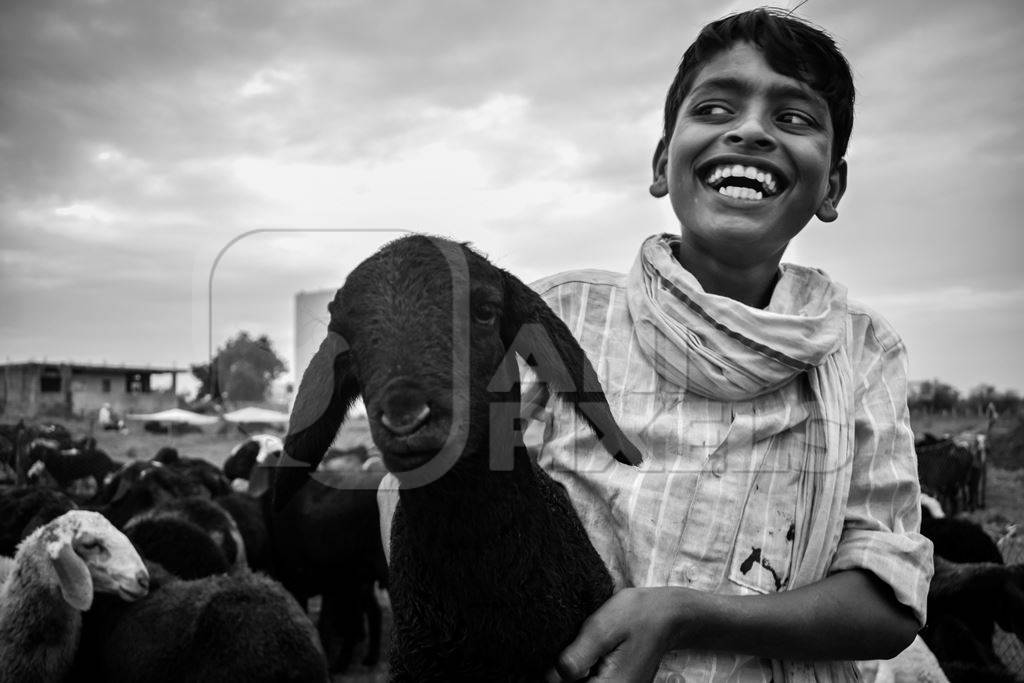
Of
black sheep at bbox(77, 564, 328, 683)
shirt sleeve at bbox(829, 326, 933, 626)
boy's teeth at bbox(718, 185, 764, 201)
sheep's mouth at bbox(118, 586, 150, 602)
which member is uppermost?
boy's teeth at bbox(718, 185, 764, 201)

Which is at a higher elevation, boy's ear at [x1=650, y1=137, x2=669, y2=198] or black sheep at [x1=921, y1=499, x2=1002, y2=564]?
boy's ear at [x1=650, y1=137, x2=669, y2=198]

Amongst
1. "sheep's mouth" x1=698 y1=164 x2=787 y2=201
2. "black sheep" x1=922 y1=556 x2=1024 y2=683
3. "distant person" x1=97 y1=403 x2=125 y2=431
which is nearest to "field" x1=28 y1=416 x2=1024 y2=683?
"distant person" x1=97 y1=403 x2=125 y2=431

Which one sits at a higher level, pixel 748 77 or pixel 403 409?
pixel 748 77

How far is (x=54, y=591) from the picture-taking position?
476cm

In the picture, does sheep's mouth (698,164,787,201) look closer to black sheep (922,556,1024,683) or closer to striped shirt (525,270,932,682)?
striped shirt (525,270,932,682)

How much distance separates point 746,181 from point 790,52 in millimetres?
331

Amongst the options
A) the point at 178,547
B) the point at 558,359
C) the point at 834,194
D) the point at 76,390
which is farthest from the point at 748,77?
the point at 76,390

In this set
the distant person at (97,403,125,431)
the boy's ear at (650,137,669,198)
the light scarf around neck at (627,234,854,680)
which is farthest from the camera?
the distant person at (97,403,125,431)

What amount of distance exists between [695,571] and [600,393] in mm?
454

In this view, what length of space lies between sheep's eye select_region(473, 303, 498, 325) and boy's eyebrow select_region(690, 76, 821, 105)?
31.4 inches

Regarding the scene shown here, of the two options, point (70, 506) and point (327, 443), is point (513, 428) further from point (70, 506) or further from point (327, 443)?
point (70, 506)

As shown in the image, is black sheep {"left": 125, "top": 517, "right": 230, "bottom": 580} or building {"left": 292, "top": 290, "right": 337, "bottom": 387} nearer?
building {"left": 292, "top": 290, "right": 337, "bottom": 387}

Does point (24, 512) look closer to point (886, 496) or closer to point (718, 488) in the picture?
point (718, 488)

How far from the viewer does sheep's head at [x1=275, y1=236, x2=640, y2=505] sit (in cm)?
141
